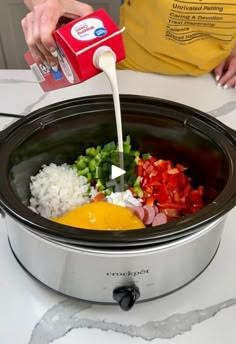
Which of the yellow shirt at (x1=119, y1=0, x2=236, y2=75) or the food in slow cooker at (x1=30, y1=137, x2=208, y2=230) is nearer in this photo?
the food in slow cooker at (x1=30, y1=137, x2=208, y2=230)

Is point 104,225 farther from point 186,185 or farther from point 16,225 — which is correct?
point 186,185

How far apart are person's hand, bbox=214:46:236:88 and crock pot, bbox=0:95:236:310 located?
1.41ft

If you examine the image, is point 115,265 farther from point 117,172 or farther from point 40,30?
point 40,30

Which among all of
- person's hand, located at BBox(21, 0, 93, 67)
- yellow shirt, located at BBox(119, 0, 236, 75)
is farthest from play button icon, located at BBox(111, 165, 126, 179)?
yellow shirt, located at BBox(119, 0, 236, 75)

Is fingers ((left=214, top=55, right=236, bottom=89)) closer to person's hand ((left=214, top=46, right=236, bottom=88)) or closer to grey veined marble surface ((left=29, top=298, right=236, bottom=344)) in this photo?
person's hand ((left=214, top=46, right=236, bottom=88))

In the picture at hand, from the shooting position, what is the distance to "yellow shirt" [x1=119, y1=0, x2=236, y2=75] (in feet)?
3.66

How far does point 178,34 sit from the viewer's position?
1.17 m

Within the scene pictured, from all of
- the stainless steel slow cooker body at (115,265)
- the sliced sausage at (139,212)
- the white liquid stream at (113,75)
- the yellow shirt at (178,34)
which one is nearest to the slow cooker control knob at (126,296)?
the stainless steel slow cooker body at (115,265)

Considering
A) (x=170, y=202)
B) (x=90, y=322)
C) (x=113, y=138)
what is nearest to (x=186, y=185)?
(x=170, y=202)

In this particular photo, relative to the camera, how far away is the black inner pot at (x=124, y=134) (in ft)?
2.59

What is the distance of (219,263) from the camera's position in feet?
2.67

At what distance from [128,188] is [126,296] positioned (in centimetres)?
26

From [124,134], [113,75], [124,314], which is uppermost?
[113,75]

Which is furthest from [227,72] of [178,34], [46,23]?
[46,23]
